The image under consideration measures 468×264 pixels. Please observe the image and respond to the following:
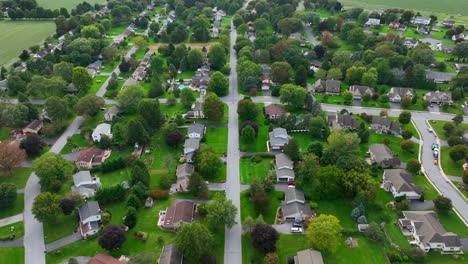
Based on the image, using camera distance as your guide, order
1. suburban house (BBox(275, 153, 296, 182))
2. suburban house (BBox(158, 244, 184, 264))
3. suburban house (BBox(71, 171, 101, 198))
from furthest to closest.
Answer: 1. suburban house (BBox(275, 153, 296, 182))
2. suburban house (BBox(71, 171, 101, 198))
3. suburban house (BBox(158, 244, 184, 264))

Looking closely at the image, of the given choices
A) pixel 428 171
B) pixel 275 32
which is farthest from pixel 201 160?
pixel 275 32

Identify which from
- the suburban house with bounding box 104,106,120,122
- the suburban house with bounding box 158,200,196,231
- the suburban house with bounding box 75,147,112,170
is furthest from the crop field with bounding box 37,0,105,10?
A: the suburban house with bounding box 158,200,196,231

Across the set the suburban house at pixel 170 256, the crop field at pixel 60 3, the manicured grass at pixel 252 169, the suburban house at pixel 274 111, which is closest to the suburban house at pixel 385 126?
the suburban house at pixel 274 111

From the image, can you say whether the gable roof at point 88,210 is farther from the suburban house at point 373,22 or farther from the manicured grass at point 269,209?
the suburban house at point 373,22

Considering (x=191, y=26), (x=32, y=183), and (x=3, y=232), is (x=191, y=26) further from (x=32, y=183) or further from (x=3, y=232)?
(x=3, y=232)

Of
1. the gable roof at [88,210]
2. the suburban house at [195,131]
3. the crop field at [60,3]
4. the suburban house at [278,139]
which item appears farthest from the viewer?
the crop field at [60,3]

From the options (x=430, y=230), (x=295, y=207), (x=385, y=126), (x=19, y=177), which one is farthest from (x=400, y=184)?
(x=19, y=177)

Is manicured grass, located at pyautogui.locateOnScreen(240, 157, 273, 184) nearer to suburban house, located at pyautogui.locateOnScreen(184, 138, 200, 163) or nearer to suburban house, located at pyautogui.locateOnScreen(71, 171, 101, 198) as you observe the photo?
suburban house, located at pyautogui.locateOnScreen(184, 138, 200, 163)
